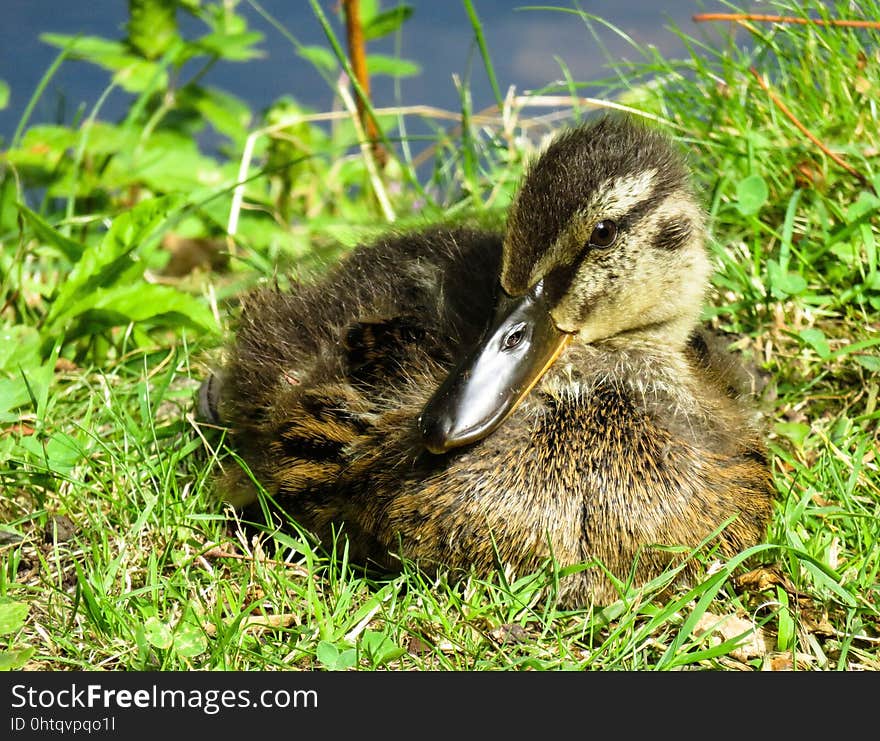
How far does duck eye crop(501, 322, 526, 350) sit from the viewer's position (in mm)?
2545

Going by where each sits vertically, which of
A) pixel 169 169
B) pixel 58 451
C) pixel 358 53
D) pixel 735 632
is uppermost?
pixel 358 53

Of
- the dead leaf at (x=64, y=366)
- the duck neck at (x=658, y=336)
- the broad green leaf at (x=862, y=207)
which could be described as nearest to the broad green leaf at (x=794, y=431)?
the duck neck at (x=658, y=336)

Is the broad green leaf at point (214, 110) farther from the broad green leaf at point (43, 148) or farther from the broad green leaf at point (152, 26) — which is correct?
the broad green leaf at point (43, 148)

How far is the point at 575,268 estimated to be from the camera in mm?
2604

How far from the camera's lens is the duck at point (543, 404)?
2549 millimetres

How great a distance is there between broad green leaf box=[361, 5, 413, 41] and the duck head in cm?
262

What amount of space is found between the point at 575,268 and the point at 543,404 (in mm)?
344

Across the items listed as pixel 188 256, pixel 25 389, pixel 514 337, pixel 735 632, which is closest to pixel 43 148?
pixel 188 256

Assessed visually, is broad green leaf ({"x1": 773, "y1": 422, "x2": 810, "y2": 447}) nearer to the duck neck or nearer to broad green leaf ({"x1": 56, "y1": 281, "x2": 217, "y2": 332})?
the duck neck

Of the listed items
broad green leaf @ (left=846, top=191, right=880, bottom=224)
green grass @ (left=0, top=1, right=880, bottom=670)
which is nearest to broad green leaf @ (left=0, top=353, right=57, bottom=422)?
green grass @ (left=0, top=1, right=880, bottom=670)

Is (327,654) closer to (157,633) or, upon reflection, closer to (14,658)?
(157,633)

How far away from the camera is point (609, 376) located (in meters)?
2.69

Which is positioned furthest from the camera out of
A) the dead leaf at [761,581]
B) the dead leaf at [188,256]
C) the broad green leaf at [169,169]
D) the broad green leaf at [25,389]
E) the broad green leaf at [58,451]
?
the dead leaf at [188,256]

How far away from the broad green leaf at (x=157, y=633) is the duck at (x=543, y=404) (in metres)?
0.49
